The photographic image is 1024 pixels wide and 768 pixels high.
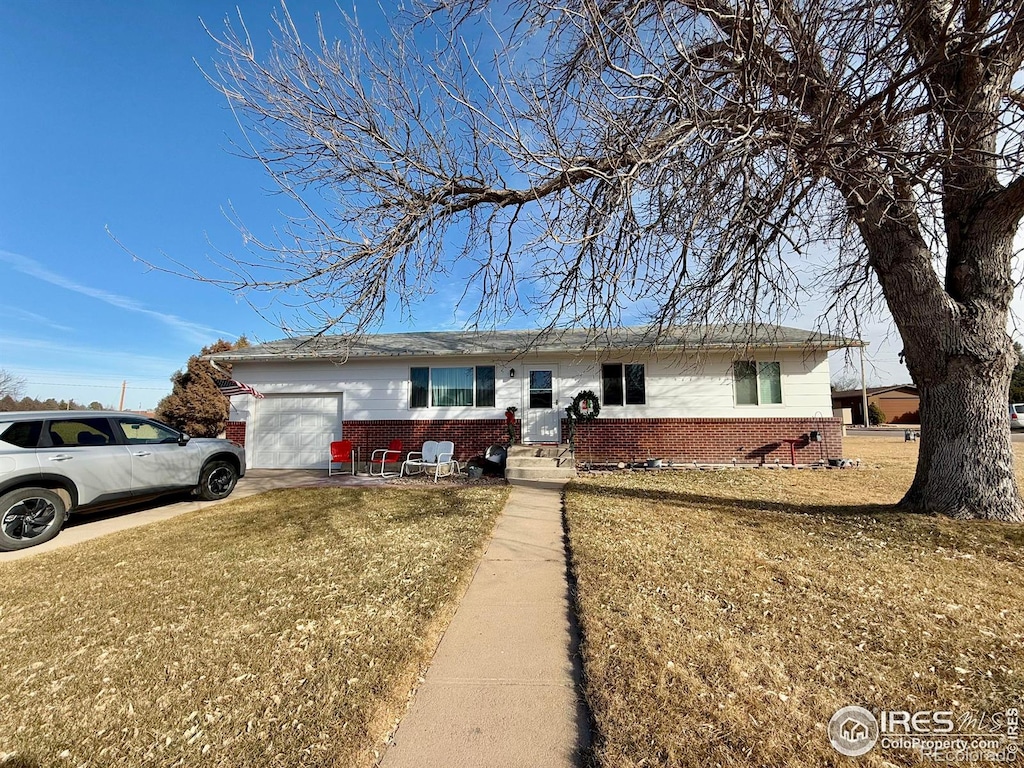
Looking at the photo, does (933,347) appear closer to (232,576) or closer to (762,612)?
(762,612)

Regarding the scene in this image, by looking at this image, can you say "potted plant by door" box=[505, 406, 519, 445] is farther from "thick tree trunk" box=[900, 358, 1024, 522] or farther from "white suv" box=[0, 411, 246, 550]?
"thick tree trunk" box=[900, 358, 1024, 522]

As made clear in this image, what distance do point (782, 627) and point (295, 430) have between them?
11615mm

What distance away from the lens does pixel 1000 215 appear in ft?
16.4

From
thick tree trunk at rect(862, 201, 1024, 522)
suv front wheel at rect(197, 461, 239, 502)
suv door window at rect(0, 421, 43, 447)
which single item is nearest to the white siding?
suv front wheel at rect(197, 461, 239, 502)

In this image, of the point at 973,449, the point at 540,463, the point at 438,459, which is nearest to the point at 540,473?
the point at 540,463

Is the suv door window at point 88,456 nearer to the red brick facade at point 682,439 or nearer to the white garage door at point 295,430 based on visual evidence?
the red brick facade at point 682,439

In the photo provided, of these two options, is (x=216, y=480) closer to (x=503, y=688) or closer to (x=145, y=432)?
(x=145, y=432)

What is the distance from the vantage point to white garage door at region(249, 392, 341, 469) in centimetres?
1172

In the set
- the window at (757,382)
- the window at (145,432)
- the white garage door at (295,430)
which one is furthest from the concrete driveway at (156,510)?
the window at (757,382)

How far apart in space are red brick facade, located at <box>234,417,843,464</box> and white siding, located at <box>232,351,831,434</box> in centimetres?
22

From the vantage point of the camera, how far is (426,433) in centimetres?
1135

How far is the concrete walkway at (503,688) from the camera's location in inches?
74.9

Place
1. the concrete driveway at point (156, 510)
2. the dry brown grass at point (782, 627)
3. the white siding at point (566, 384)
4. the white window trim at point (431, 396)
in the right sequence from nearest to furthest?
the dry brown grass at point (782, 627)
the concrete driveway at point (156, 510)
the white siding at point (566, 384)
the white window trim at point (431, 396)

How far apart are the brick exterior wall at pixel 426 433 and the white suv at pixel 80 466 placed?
13.6ft
